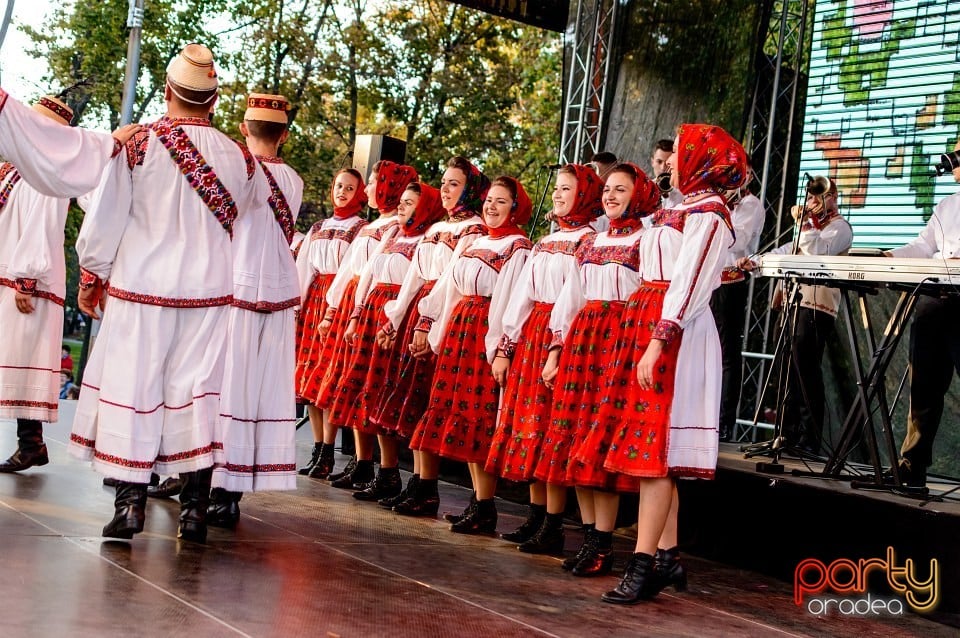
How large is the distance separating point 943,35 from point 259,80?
1395 centimetres

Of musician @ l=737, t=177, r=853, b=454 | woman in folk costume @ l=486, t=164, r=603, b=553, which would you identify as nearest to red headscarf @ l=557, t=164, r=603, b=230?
woman in folk costume @ l=486, t=164, r=603, b=553

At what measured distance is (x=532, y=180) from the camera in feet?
66.3

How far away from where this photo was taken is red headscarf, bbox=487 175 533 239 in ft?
17.9

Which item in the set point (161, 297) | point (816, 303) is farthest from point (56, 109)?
point (816, 303)

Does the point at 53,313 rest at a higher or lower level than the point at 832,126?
lower

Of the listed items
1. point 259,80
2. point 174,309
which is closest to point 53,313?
point 174,309

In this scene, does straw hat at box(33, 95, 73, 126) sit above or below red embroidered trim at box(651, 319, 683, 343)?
above

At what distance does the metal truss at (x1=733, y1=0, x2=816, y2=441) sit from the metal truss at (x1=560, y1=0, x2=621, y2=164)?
43.1 inches

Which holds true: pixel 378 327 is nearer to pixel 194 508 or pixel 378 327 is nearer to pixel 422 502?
pixel 422 502

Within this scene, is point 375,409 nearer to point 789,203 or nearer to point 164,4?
point 789,203

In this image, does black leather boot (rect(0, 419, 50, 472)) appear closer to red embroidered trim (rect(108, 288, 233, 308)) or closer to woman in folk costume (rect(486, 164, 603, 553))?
red embroidered trim (rect(108, 288, 233, 308))

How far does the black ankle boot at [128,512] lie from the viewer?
3975 mm

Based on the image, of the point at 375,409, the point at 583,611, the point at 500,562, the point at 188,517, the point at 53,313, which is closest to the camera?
the point at 583,611

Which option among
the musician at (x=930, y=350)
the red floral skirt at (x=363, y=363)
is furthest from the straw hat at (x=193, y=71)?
the musician at (x=930, y=350)
